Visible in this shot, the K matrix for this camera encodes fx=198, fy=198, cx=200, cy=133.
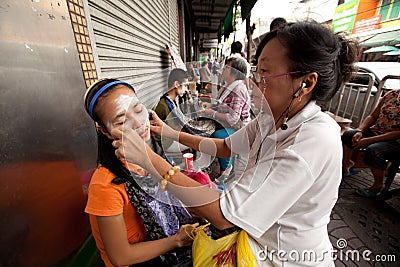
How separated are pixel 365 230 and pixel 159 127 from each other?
2665 mm

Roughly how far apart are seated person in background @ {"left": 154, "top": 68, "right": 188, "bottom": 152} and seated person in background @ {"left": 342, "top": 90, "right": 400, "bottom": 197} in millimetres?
2838

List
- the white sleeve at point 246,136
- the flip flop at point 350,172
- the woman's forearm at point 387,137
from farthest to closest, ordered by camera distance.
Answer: the flip flop at point 350,172, the woman's forearm at point 387,137, the white sleeve at point 246,136

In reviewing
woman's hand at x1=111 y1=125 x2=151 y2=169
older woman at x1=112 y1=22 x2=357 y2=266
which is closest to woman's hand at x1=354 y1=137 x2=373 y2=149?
older woman at x1=112 y1=22 x2=357 y2=266

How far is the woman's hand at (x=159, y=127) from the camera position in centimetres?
141

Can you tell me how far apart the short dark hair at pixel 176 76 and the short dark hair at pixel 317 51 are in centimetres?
56

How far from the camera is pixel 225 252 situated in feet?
3.22

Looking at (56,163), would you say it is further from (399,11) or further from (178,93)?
(399,11)

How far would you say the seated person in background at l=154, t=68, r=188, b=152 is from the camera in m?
1.33

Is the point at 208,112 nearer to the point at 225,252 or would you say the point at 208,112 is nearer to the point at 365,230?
the point at 225,252

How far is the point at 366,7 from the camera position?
1402cm

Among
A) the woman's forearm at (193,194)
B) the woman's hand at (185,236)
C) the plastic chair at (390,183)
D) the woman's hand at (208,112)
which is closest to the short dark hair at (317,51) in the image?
the woman's hand at (208,112)

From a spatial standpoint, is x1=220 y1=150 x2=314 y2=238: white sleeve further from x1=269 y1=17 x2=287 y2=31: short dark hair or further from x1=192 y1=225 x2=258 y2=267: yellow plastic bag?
x1=269 y1=17 x2=287 y2=31: short dark hair

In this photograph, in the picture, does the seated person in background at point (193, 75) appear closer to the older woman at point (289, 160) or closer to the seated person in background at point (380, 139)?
the older woman at point (289, 160)

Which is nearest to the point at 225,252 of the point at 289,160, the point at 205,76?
the point at 289,160
